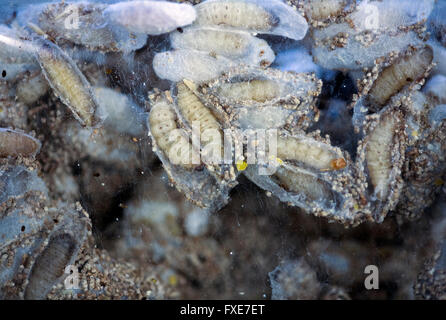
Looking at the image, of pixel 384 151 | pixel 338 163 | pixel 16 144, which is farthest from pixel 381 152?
pixel 16 144

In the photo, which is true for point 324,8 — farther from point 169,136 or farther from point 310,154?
point 169,136

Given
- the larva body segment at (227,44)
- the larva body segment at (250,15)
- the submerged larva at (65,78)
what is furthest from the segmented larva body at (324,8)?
the submerged larva at (65,78)

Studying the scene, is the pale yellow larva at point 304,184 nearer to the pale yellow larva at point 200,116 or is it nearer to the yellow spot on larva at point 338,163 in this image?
the yellow spot on larva at point 338,163

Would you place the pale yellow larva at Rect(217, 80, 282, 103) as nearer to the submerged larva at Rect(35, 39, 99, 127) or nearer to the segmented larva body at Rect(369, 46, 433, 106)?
the segmented larva body at Rect(369, 46, 433, 106)

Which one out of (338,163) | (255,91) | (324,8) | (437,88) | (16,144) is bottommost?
(16,144)

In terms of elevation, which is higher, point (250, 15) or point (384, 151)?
point (250, 15)

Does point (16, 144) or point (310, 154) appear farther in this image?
point (16, 144)
